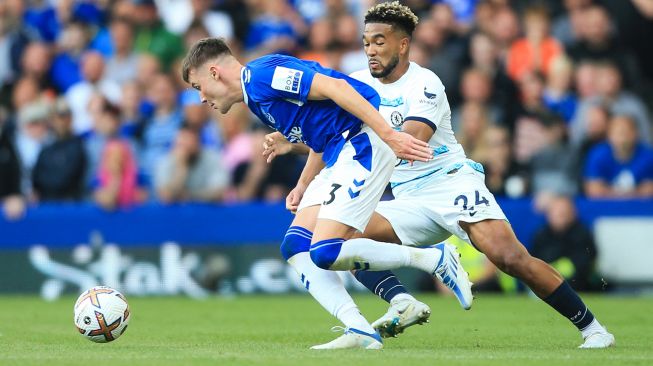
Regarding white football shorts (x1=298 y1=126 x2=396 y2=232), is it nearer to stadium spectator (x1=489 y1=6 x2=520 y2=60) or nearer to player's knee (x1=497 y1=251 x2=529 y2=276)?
player's knee (x1=497 y1=251 x2=529 y2=276)

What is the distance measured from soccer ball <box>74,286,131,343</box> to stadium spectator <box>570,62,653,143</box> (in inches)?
330

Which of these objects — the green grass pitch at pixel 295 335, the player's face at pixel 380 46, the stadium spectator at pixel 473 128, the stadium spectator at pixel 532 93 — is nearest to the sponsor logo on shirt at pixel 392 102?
the player's face at pixel 380 46

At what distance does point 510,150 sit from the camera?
15.7 m

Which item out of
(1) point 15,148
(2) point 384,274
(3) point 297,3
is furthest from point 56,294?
(2) point 384,274

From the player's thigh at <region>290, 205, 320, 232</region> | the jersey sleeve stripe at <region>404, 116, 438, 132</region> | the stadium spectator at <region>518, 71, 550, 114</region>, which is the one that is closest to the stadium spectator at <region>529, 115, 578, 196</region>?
the stadium spectator at <region>518, 71, 550, 114</region>

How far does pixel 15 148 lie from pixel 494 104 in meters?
6.90

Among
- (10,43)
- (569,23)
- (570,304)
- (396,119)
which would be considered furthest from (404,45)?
(10,43)

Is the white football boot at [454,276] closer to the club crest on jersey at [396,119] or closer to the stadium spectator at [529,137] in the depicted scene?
the club crest on jersey at [396,119]

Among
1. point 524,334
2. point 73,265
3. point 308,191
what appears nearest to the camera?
point 308,191

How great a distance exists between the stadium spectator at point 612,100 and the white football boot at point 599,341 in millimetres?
7066

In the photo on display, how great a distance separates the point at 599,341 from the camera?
8875 mm

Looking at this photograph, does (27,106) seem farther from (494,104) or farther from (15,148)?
(494,104)

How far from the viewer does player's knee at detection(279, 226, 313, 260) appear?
8672mm

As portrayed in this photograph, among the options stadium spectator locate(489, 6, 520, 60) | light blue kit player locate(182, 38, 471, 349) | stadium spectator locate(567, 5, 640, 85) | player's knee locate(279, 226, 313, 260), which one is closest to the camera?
light blue kit player locate(182, 38, 471, 349)
